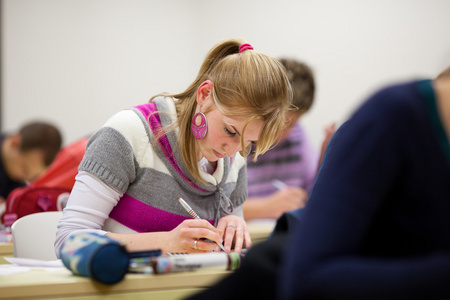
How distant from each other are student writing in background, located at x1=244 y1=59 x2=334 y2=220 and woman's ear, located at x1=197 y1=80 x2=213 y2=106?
116 cm

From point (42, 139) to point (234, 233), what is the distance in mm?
2375

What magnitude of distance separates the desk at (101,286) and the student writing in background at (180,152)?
0.34 metres

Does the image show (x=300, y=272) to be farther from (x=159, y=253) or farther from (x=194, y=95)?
(x=194, y=95)

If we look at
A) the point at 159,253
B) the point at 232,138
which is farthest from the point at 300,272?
the point at 232,138

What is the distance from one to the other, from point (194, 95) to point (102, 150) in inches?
12.1

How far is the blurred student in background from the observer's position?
3.45 m

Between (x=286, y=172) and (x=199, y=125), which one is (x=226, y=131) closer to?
(x=199, y=125)

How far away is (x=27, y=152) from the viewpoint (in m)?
3.50

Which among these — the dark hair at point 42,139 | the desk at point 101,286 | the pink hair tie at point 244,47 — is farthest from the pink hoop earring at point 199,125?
the dark hair at point 42,139

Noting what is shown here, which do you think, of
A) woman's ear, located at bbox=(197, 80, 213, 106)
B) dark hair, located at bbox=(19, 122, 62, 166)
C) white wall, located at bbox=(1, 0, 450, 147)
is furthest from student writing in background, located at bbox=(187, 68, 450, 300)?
white wall, located at bbox=(1, 0, 450, 147)

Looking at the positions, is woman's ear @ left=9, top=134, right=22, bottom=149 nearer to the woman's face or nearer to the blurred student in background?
the blurred student in background

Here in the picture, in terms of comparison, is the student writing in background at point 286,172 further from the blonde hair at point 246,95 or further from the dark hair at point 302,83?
the blonde hair at point 246,95

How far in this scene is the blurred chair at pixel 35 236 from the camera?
1592 mm

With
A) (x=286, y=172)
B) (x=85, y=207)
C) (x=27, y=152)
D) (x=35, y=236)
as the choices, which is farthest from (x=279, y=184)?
(x=27, y=152)
